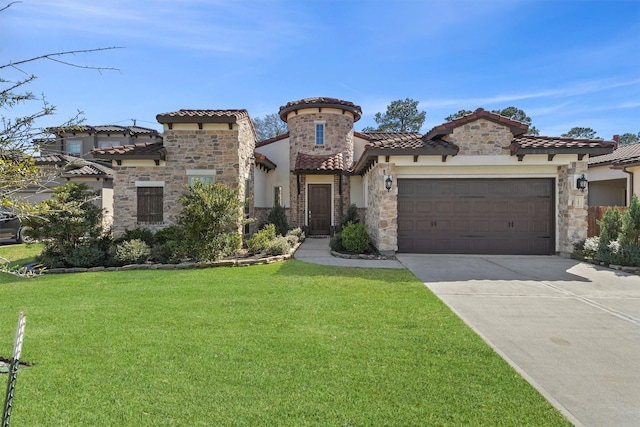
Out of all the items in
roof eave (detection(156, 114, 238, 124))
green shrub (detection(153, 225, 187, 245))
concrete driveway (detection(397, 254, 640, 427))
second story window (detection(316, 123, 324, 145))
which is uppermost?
second story window (detection(316, 123, 324, 145))

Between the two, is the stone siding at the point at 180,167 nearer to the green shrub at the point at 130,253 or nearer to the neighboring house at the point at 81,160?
the neighboring house at the point at 81,160

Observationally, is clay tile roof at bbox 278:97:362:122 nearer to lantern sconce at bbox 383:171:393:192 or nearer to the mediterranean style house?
the mediterranean style house

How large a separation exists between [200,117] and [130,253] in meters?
5.19

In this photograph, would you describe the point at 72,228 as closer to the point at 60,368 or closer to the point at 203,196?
the point at 203,196

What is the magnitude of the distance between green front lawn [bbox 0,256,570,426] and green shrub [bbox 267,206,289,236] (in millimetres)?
8947

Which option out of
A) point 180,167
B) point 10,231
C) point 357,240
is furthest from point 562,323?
point 10,231

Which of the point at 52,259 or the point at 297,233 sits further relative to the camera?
the point at 297,233

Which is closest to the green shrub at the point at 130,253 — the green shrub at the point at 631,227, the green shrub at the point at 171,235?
the green shrub at the point at 171,235

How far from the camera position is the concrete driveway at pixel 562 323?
10.3ft

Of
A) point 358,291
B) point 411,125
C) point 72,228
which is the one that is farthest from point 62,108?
point 411,125

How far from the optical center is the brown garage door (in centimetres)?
1112

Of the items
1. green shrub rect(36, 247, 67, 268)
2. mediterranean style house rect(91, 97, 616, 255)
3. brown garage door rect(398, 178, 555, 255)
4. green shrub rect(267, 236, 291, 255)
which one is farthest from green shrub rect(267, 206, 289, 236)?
green shrub rect(36, 247, 67, 268)

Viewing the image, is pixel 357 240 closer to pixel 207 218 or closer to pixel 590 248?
pixel 207 218

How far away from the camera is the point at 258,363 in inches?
143
